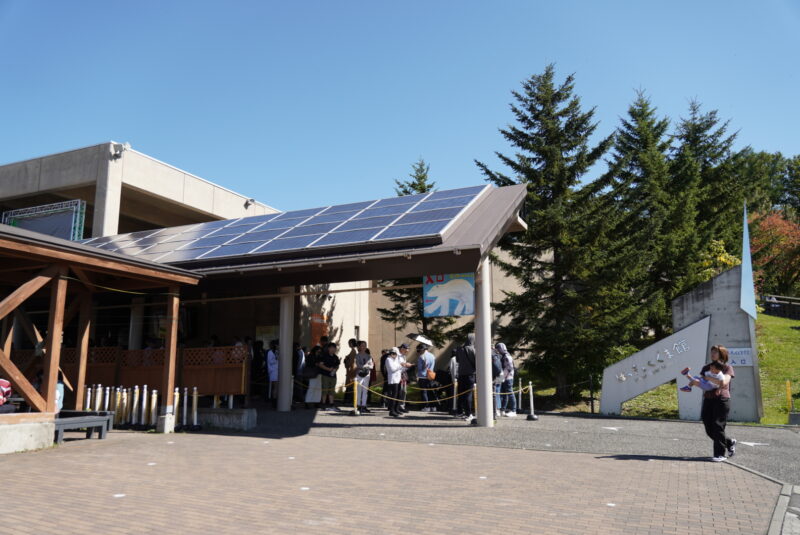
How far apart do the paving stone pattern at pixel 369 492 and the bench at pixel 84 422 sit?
0.39 meters

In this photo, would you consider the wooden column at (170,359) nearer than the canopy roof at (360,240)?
No

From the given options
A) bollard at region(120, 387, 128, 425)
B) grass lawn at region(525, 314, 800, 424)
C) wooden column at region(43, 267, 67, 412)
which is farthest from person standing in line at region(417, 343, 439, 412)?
wooden column at region(43, 267, 67, 412)

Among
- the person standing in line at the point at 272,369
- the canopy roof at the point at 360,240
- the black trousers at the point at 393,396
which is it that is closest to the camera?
the canopy roof at the point at 360,240

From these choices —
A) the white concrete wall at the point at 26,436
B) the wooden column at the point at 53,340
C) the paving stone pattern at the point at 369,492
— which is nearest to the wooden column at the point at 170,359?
the paving stone pattern at the point at 369,492

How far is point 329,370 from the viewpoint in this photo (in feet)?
50.7

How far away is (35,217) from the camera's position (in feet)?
72.5

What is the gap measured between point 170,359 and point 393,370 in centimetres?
524

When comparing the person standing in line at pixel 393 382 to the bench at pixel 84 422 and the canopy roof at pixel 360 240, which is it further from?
the bench at pixel 84 422

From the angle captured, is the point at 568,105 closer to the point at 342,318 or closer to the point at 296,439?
the point at 342,318

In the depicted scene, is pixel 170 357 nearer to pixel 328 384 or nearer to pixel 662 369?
pixel 328 384

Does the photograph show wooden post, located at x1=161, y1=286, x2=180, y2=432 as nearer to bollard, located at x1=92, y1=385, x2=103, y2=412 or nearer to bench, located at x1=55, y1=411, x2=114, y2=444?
bench, located at x1=55, y1=411, x2=114, y2=444

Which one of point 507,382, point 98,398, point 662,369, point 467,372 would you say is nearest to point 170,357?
point 98,398

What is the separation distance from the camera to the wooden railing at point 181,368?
44.4 ft

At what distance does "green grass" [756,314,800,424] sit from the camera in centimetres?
1723
